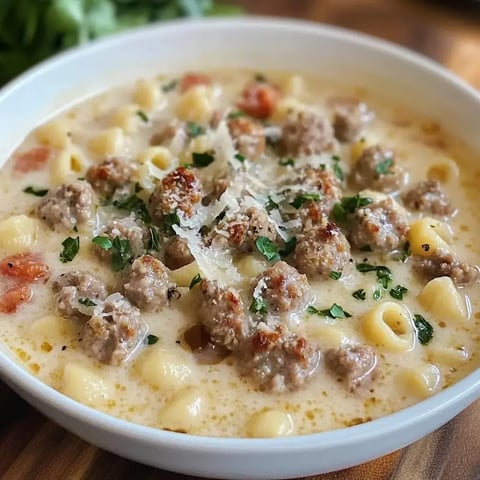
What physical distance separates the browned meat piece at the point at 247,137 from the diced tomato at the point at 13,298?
129 centimetres

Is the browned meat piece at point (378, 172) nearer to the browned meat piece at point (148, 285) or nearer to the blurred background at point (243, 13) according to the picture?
the browned meat piece at point (148, 285)

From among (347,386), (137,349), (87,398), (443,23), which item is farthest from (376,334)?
(443,23)

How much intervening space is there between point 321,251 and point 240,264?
35 cm

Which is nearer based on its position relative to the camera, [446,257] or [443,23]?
[446,257]

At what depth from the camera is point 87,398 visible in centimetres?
299

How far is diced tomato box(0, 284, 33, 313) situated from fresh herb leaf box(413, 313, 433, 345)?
161 cm

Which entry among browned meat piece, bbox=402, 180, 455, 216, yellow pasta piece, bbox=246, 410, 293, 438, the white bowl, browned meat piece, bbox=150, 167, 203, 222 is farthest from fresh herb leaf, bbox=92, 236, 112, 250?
browned meat piece, bbox=402, 180, 455, 216

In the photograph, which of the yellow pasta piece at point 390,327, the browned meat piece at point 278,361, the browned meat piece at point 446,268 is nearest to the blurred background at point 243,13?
the browned meat piece at point 446,268

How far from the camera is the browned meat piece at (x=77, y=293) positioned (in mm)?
3256

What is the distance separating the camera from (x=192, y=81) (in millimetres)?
4738

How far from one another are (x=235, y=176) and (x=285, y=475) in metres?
1.47

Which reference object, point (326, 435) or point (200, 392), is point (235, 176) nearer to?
point (200, 392)

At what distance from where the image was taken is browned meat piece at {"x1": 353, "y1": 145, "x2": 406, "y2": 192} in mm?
3941

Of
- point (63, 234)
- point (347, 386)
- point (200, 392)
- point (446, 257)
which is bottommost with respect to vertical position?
point (63, 234)
